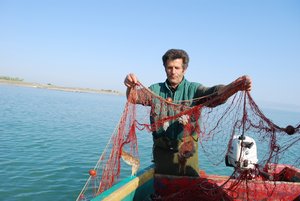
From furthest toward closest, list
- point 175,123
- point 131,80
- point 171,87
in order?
point 171,87 → point 175,123 → point 131,80

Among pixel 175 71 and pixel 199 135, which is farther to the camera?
pixel 199 135

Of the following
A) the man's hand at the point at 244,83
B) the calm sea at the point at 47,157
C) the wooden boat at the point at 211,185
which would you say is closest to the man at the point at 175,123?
the wooden boat at the point at 211,185

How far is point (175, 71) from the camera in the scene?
13.3 ft

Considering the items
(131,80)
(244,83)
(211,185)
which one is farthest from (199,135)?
(131,80)

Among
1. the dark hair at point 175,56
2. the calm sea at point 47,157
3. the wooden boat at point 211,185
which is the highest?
the dark hair at point 175,56

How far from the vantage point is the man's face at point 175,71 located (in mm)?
3994

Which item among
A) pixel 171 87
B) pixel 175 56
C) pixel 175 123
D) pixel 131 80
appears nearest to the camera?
pixel 131 80

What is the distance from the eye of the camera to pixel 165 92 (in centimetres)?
430

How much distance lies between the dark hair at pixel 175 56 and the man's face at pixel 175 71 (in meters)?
0.05

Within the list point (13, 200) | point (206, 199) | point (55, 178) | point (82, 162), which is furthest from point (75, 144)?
point (206, 199)

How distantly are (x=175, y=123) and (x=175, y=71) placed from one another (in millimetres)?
797

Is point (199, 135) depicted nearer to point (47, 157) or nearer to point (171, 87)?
point (171, 87)

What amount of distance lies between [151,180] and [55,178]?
5789 mm

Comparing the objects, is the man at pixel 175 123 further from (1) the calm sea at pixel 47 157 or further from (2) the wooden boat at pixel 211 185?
(1) the calm sea at pixel 47 157
